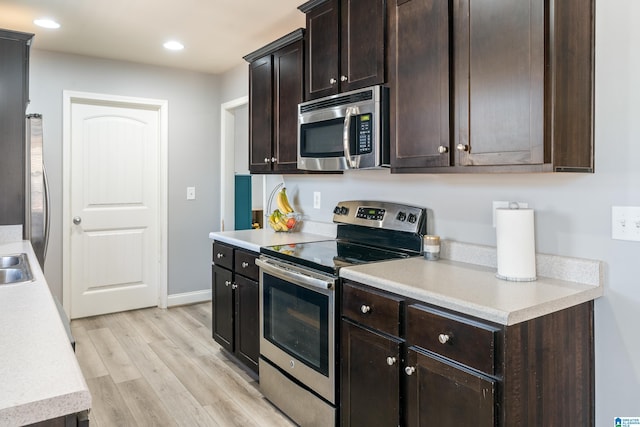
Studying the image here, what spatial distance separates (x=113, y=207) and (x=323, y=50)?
2727mm

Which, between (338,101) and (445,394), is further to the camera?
(338,101)

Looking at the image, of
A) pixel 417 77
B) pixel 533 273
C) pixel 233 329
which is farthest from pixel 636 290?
pixel 233 329

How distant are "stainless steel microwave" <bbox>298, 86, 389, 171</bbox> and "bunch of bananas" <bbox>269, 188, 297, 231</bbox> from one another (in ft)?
2.18

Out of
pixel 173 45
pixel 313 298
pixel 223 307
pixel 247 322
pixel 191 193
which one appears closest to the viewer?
pixel 313 298

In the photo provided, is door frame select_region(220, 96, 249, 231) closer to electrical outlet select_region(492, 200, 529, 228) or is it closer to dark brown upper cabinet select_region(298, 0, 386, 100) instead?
dark brown upper cabinet select_region(298, 0, 386, 100)

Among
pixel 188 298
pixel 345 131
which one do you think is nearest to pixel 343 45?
pixel 345 131

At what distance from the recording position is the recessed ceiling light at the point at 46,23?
3096mm

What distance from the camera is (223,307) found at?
320 centimetres

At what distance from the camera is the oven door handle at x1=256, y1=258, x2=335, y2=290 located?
2059 millimetres

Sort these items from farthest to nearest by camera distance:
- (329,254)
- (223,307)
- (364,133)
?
(223,307), (329,254), (364,133)

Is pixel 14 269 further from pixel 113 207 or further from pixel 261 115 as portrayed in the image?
pixel 113 207

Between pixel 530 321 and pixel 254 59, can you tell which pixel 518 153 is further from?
pixel 254 59

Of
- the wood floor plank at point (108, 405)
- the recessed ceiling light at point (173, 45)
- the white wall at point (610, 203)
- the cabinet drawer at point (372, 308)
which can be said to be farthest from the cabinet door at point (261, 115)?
the white wall at point (610, 203)

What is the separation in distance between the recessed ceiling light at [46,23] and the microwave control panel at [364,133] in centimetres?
235
